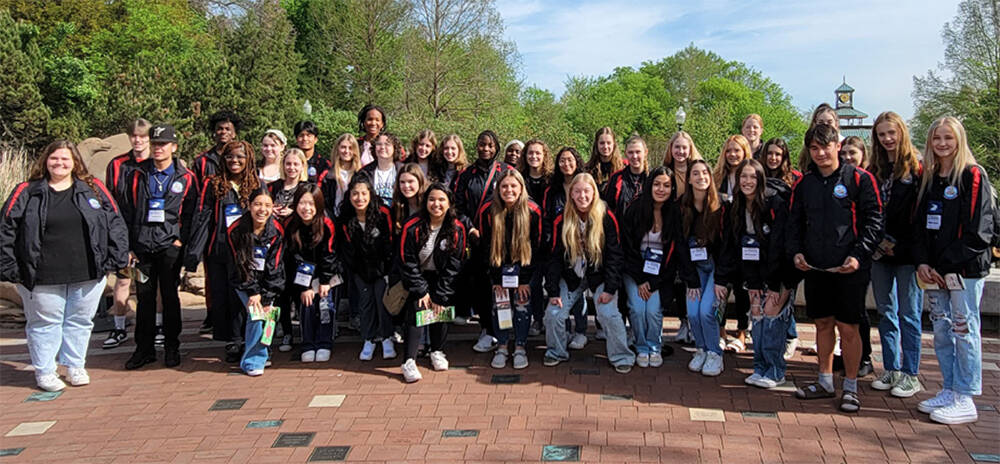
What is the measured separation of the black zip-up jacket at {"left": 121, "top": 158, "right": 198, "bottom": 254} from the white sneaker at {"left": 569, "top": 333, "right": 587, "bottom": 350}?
11.3ft

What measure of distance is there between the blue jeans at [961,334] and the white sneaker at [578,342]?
273 cm

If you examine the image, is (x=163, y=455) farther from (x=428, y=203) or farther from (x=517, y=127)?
(x=517, y=127)

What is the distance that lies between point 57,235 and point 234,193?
1.34m

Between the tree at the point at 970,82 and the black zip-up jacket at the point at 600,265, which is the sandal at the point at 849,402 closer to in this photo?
the black zip-up jacket at the point at 600,265

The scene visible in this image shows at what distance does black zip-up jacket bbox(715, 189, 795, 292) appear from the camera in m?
5.14

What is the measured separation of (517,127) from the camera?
2859 centimetres

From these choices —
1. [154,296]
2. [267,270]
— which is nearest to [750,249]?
[267,270]

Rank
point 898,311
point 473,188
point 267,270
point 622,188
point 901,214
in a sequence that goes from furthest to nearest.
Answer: point 473,188 < point 622,188 < point 267,270 < point 898,311 < point 901,214

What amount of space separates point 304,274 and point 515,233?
181cm

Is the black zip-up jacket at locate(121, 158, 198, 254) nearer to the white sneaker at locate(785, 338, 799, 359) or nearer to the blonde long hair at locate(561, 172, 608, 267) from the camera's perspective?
the blonde long hair at locate(561, 172, 608, 267)

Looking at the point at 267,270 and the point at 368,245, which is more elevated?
the point at 368,245

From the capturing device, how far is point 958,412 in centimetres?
463

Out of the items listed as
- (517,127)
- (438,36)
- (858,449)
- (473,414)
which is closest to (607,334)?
(473,414)

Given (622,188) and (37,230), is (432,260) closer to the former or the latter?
(622,188)
